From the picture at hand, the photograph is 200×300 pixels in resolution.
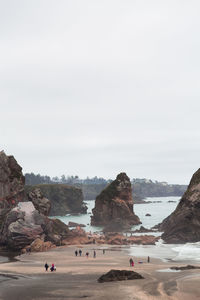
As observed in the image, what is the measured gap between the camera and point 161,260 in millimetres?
59312

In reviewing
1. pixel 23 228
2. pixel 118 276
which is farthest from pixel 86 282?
pixel 23 228

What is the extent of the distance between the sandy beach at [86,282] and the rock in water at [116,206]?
7936 cm

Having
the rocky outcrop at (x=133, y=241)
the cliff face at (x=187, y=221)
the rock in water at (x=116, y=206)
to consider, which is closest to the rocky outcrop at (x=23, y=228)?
the rocky outcrop at (x=133, y=241)

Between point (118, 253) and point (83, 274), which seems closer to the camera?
point (83, 274)

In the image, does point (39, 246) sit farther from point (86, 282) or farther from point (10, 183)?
point (86, 282)

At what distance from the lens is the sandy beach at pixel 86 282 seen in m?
32.5

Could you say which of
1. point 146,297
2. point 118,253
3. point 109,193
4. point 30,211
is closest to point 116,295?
point 146,297

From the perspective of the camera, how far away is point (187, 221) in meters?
87.4

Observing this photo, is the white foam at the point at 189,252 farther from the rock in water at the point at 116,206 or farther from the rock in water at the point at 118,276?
the rock in water at the point at 116,206

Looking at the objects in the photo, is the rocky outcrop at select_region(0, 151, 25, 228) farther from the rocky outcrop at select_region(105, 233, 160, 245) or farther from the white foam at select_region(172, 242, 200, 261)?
the white foam at select_region(172, 242, 200, 261)

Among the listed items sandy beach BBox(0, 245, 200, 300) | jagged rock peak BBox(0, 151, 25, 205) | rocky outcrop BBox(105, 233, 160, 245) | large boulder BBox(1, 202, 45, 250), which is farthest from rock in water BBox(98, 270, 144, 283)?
jagged rock peak BBox(0, 151, 25, 205)

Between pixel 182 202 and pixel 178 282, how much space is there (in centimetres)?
5546

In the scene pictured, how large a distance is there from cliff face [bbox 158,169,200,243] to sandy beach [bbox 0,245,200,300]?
3107 cm

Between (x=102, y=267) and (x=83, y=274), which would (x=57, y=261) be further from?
(x=83, y=274)
